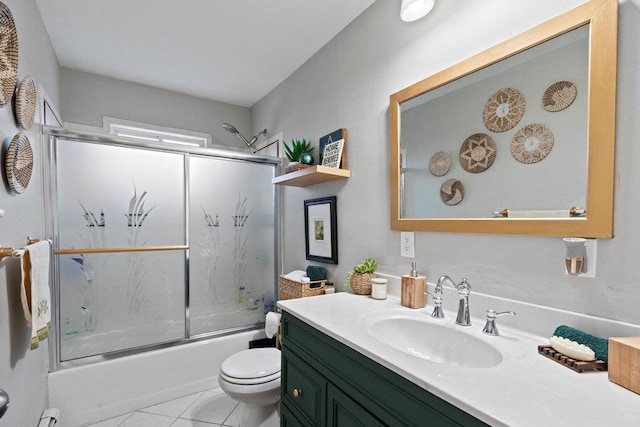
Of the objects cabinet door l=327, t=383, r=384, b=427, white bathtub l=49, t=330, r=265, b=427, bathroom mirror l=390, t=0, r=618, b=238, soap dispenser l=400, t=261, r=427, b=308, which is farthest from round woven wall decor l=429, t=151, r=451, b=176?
white bathtub l=49, t=330, r=265, b=427

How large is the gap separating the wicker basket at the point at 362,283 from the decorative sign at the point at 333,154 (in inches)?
26.9

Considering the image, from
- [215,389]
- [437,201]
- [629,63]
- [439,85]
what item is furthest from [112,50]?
[629,63]

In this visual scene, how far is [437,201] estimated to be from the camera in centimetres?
129

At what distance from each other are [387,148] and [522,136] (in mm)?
632

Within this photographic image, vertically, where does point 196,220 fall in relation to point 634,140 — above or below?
below

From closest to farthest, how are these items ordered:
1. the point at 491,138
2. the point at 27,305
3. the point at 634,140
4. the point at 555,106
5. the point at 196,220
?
the point at 634,140 → the point at 555,106 → the point at 491,138 → the point at 27,305 → the point at 196,220

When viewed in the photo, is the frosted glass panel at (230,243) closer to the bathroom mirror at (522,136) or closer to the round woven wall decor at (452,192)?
the bathroom mirror at (522,136)

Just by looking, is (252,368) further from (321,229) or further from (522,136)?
(522,136)

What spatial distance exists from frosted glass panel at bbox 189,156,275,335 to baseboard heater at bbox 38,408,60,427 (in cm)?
82

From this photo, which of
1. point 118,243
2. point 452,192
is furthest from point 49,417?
point 452,192

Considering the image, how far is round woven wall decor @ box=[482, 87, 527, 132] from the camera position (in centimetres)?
103

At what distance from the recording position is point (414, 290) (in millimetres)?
1281

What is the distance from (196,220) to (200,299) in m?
0.62

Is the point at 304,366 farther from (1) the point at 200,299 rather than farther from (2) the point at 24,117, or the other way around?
(2) the point at 24,117
